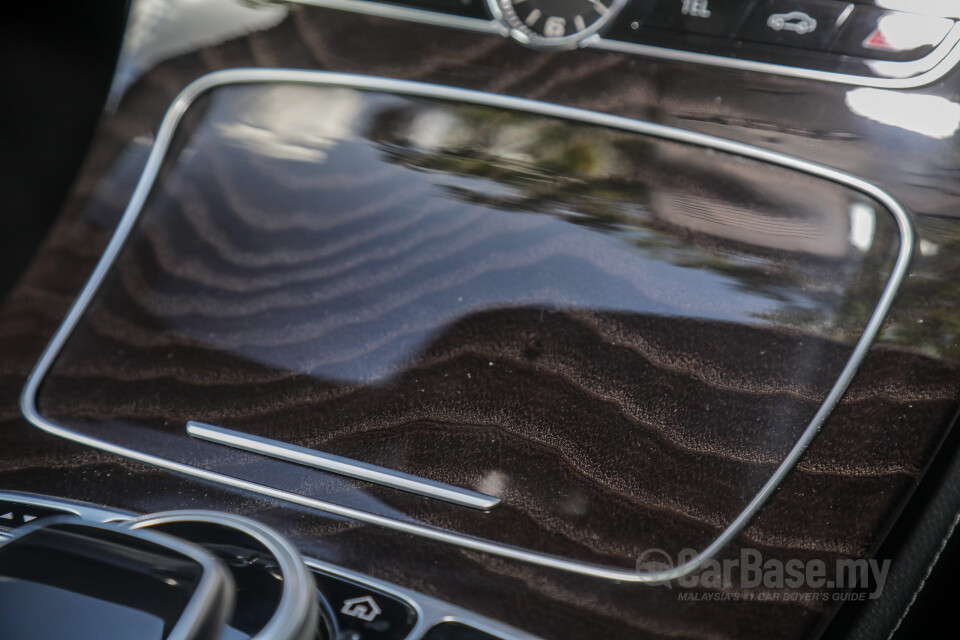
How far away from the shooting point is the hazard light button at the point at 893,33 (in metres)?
0.59

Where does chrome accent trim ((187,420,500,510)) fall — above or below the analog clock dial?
below

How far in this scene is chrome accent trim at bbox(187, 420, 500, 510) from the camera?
0.58 meters

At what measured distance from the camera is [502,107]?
680 mm

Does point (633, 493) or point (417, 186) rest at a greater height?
point (417, 186)

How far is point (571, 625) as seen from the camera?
538mm

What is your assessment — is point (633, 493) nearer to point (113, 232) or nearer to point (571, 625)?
point (571, 625)

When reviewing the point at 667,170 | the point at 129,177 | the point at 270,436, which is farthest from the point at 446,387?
the point at 129,177

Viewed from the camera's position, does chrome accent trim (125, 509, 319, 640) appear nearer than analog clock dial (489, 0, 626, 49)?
Yes

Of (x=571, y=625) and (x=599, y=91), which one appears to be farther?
(x=599, y=91)

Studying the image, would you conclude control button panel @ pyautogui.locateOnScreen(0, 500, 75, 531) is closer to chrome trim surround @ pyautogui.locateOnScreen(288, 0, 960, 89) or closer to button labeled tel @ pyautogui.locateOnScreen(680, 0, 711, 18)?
chrome trim surround @ pyautogui.locateOnScreen(288, 0, 960, 89)

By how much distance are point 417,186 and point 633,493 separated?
30 cm

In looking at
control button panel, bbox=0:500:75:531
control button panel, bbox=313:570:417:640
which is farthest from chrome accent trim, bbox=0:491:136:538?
control button panel, bbox=313:570:417:640

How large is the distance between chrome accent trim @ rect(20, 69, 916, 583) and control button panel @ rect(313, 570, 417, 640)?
0.19 ft

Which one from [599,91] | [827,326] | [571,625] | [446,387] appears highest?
[599,91]
